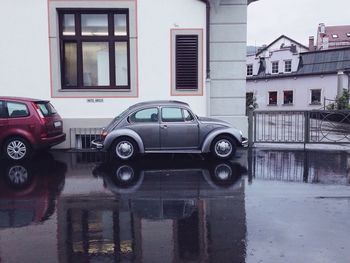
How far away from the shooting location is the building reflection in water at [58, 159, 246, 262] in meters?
4.81

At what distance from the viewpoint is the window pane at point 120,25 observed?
13.7 meters

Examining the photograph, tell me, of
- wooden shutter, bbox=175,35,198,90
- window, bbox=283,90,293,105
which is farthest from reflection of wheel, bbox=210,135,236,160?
window, bbox=283,90,293,105

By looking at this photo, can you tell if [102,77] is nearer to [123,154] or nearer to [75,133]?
[75,133]

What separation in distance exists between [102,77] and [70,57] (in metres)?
1.25

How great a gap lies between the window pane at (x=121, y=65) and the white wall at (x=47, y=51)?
855 mm

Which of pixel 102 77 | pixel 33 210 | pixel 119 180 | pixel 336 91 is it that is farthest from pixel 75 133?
pixel 336 91

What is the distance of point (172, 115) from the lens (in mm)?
10609

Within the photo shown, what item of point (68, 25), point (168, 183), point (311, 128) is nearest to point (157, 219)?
point (168, 183)

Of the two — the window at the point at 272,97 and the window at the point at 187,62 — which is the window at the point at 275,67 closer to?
the window at the point at 272,97

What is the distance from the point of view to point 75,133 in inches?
515

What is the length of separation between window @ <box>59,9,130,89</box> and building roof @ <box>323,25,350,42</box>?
165 feet

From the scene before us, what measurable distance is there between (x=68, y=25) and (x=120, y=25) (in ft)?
5.62

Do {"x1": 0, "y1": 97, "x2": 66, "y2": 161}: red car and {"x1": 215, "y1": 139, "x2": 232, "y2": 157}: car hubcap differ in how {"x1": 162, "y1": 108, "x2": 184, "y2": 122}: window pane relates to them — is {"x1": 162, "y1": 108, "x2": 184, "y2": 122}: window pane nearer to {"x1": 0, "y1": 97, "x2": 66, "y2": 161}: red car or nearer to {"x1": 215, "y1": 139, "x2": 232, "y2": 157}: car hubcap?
{"x1": 215, "y1": 139, "x2": 232, "y2": 157}: car hubcap

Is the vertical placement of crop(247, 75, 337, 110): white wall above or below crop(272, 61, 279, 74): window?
below
